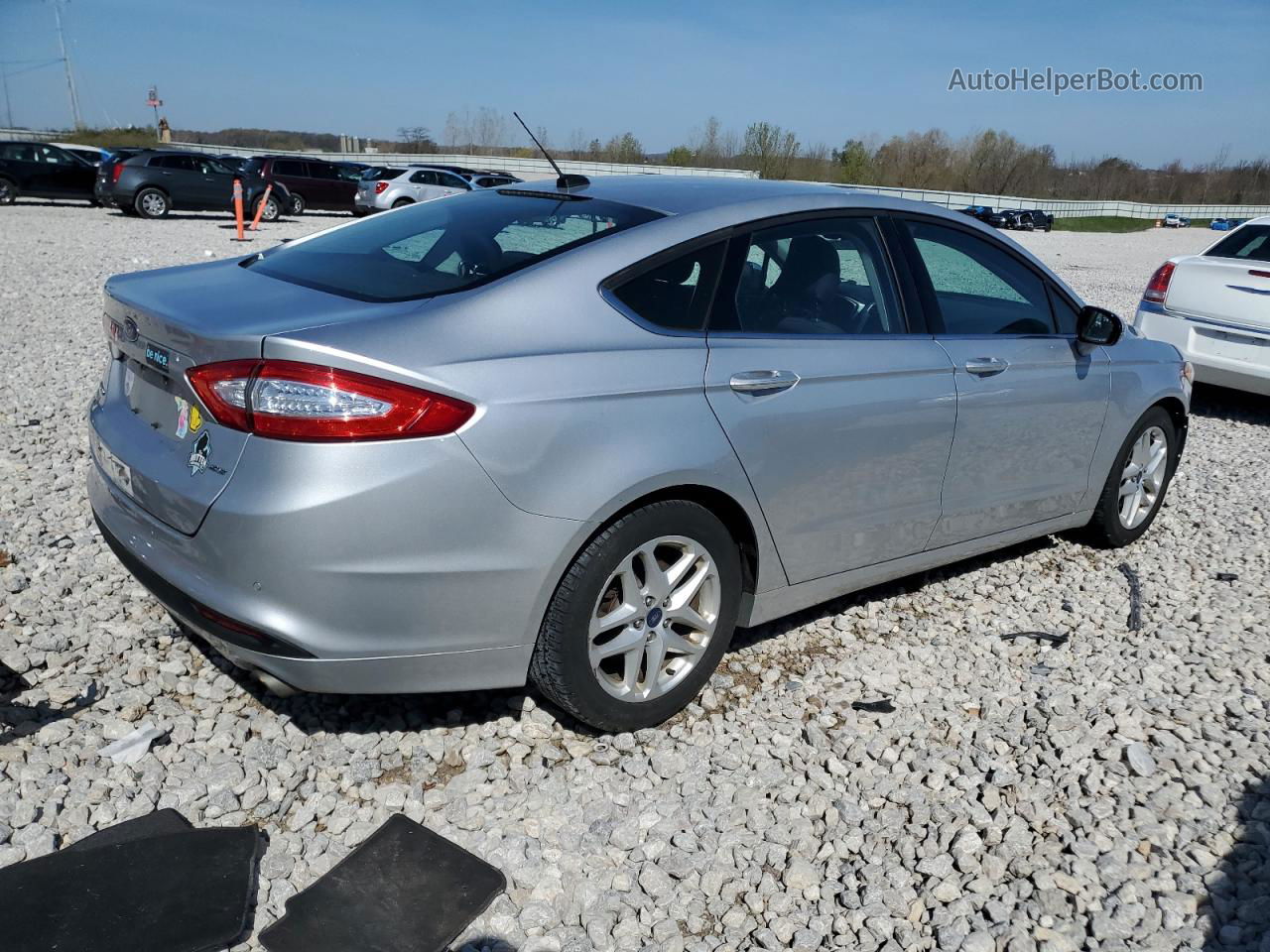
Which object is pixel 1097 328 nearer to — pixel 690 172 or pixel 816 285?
Answer: pixel 816 285

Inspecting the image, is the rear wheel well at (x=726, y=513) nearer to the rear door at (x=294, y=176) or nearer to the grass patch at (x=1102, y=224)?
the rear door at (x=294, y=176)

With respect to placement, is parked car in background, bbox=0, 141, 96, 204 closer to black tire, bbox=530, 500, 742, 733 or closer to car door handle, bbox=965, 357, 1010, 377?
car door handle, bbox=965, 357, 1010, 377

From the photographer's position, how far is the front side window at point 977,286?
12.5ft

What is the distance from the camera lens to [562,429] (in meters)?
2.59

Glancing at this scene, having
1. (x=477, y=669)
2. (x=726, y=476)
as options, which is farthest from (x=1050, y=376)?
(x=477, y=669)

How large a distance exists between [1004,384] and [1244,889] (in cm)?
190

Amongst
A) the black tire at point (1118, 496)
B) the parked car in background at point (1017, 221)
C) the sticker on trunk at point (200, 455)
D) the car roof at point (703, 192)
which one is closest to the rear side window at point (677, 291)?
the car roof at point (703, 192)

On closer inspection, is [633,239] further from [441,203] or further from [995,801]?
[995,801]

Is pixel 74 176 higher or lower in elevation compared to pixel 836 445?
lower

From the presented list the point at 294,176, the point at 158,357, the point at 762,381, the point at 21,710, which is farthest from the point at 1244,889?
the point at 294,176

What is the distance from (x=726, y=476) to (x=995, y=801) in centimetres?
122

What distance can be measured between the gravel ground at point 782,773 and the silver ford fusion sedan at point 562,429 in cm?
31

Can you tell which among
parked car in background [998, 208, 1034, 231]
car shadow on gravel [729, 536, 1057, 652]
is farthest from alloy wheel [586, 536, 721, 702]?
parked car in background [998, 208, 1034, 231]

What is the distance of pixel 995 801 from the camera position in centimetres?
291
